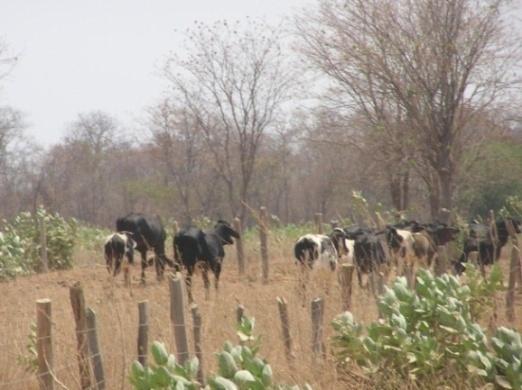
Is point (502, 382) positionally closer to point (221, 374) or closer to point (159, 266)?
point (221, 374)

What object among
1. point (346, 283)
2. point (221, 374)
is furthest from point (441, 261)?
point (221, 374)

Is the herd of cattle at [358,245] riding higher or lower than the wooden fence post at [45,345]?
higher

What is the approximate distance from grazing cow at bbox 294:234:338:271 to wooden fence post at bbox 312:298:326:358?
640 centimetres

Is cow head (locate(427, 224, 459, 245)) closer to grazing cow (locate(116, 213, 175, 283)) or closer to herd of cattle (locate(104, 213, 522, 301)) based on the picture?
herd of cattle (locate(104, 213, 522, 301))

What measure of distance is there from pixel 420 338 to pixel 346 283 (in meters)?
1.48

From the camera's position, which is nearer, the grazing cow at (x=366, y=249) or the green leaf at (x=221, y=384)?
the green leaf at (x=221, y=384)

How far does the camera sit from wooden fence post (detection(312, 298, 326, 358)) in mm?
6426

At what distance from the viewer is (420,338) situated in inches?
229

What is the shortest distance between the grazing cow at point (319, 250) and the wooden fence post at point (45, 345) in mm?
7592

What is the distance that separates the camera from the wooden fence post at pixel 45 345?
5.62m

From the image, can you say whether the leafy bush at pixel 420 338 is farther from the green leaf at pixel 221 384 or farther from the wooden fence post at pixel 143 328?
the green leaf at pixel 221 384

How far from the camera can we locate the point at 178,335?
5.85m

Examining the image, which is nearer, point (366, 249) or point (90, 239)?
point (366, 249)

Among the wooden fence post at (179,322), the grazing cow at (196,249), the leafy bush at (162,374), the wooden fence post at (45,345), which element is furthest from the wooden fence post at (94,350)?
the grazing cow at (196,249)
